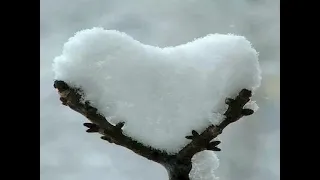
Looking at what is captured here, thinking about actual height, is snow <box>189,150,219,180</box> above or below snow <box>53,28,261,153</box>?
below

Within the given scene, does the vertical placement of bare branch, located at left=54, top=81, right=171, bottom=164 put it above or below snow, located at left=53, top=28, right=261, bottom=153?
below

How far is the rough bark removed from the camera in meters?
0.53

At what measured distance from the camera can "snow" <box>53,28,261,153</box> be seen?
0.55 meters

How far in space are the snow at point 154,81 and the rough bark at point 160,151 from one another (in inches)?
0.4

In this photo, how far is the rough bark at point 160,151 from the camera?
53 centimetres

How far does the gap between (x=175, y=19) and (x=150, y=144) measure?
31 centimetres

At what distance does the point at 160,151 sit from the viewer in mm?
562

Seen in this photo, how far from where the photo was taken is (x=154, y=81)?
565mm

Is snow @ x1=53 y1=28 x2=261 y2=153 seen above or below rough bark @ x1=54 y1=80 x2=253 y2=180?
above

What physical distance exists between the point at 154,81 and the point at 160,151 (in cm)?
10

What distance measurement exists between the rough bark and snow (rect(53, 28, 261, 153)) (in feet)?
0.03
